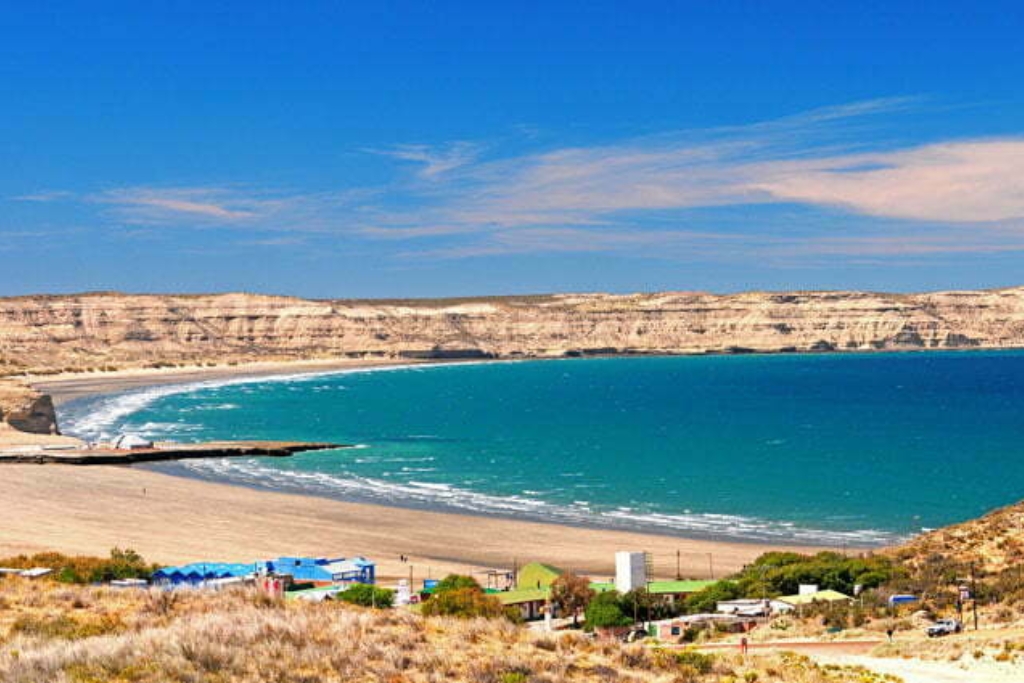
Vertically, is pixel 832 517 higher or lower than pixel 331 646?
lower

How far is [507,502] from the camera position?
62.3 meters

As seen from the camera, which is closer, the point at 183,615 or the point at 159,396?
the point at 183,615

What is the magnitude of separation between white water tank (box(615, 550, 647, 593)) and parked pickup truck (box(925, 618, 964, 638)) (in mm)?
10134

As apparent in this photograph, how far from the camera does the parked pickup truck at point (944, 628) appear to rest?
25797 mm

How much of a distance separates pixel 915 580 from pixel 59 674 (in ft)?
86.4

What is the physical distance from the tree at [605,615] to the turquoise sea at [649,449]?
20.6 m

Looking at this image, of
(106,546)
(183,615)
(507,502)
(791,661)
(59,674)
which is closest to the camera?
(59,674)

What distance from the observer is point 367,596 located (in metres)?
30.7

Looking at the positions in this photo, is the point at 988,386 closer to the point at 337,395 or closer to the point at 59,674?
the point at 337,395

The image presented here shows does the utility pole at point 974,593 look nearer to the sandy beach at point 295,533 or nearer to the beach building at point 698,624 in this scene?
the beach building at point 698,624

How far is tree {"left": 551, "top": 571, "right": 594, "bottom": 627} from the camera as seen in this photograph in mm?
33562

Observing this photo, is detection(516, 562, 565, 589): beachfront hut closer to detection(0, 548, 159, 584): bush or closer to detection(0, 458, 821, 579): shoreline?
detection(0, 458, 821, 579): shoreline

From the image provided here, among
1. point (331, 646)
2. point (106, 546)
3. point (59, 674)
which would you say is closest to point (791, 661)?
point (331, 646)

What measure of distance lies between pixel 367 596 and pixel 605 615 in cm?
618
